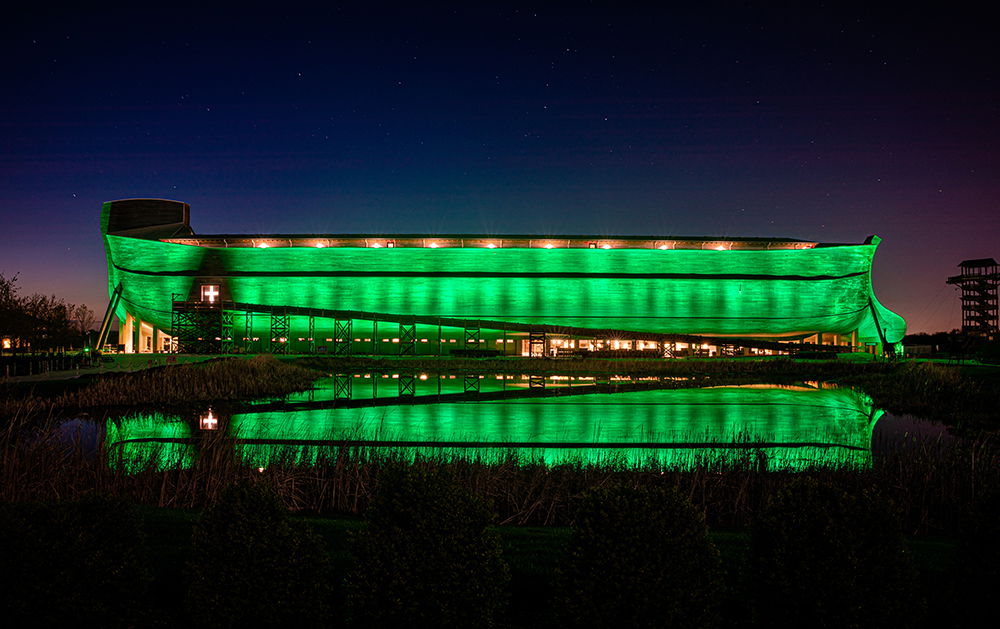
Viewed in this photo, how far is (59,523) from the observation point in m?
4.30

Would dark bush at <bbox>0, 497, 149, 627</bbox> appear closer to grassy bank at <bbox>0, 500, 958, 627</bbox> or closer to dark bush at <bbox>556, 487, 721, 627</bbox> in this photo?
grassy bank at <bbox>0, 500, 958, 627</bbox>

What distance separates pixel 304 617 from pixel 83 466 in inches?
257

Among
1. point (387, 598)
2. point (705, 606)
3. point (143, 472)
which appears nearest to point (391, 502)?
point (387, 598)

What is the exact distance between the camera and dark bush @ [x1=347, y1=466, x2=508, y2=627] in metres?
4.18

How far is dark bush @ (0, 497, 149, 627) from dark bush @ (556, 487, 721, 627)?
280 cm

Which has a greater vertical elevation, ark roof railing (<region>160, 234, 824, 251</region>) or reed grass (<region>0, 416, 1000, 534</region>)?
ark roof railing (<region>160, 234, 824, 251</region>)

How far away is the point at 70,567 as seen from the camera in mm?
4250

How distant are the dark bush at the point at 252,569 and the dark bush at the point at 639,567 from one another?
1.63 metres

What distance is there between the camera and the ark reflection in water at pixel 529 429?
36.8ft

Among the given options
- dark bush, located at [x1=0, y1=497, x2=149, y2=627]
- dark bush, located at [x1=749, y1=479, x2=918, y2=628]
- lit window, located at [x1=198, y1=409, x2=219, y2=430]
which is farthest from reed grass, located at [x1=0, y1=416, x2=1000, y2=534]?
lit window, located at [x1=198, y1=409, x2=219, y2=430]

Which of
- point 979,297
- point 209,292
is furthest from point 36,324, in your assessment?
point 979,297

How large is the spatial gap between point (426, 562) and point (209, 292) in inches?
2555

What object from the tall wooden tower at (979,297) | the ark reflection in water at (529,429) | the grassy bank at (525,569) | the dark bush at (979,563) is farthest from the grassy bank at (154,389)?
the tall wooden tower at (979,297)

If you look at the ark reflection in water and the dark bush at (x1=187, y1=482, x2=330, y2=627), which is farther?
the ark reflection in water
